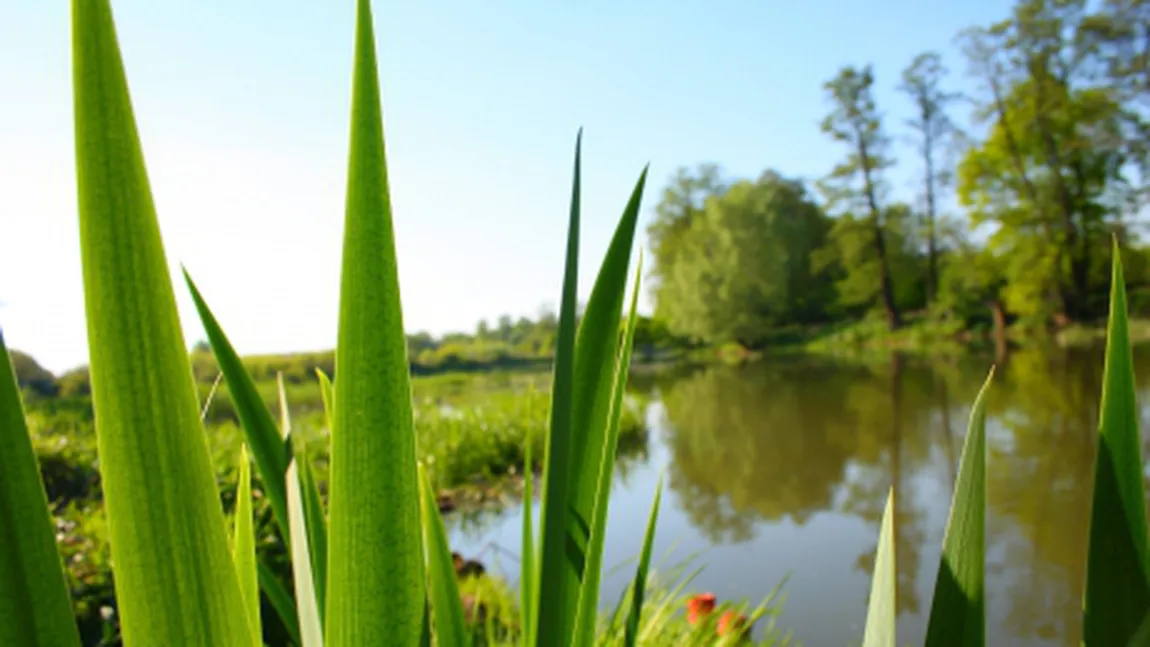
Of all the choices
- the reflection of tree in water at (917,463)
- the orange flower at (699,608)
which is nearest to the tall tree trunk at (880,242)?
the reflection of tree in water at (917,463)

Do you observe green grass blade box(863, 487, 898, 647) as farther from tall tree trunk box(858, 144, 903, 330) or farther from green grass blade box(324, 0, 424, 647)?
tall tree trunk box(858, 144, 903, 330)

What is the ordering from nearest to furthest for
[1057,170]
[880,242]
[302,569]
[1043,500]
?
1. [302,569]
2. [1043,500]
3. [1057,170]
4. [880,242]

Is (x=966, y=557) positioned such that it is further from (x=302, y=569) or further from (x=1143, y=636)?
(x=302, y=569)

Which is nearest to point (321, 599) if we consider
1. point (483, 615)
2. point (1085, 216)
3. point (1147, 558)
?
point (1147, 558)

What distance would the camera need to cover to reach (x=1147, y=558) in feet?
1.02

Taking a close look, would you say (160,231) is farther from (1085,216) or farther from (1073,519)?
(1085,216)

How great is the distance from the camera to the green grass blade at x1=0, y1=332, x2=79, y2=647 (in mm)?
214

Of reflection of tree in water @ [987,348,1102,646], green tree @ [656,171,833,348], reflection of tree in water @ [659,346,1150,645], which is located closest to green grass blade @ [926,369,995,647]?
reflection of tree in water @ [987,348,1102,646]

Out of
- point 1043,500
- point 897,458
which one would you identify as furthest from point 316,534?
point 897,458

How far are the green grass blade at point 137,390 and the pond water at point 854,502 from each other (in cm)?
37

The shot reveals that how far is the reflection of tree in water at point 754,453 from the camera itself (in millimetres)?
4531

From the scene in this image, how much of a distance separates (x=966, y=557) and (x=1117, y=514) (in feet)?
0.23

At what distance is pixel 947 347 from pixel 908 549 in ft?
52.7

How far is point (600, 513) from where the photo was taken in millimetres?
322
